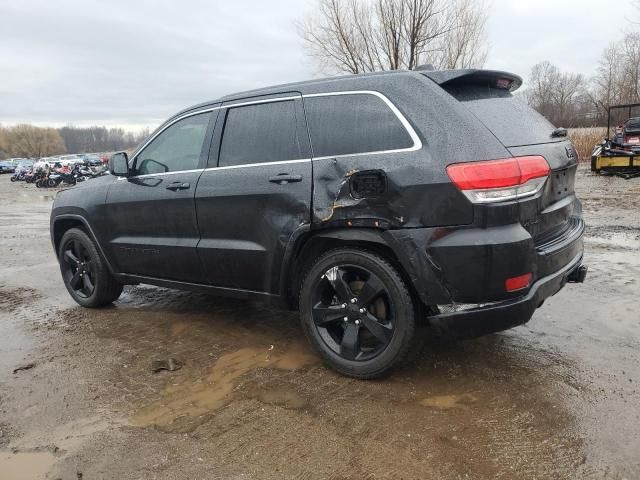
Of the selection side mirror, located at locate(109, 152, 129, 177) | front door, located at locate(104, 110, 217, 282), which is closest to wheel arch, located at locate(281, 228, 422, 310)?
front door, located at locate(104, 110, 217, 282)

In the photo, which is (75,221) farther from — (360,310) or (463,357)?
(463,357)

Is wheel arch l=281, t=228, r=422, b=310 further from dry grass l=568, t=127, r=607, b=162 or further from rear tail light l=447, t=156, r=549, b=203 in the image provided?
dry grass l=568, t=127, r=607, b=162

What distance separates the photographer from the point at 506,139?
2891 mm

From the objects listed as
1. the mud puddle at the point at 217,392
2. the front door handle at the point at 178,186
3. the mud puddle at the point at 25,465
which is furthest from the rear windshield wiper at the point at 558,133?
the mud puddle at the point at 25,465

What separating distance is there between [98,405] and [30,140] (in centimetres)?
12730

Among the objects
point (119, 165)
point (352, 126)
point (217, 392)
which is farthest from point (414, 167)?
point (119, 165)

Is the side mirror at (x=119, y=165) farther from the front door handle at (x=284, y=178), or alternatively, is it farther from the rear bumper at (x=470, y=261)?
the rear bumper at (x=470, y=261)

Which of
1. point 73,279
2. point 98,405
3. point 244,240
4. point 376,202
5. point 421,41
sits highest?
point 421,41

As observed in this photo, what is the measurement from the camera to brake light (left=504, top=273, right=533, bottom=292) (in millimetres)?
2754

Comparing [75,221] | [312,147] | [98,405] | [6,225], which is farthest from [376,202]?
[6,225]

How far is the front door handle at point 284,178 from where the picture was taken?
130 inches

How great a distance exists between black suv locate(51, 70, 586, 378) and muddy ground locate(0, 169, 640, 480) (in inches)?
16.2

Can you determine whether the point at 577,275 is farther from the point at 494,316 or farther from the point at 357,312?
the point at 357,312

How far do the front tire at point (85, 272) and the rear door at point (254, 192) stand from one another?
1.52 meters
